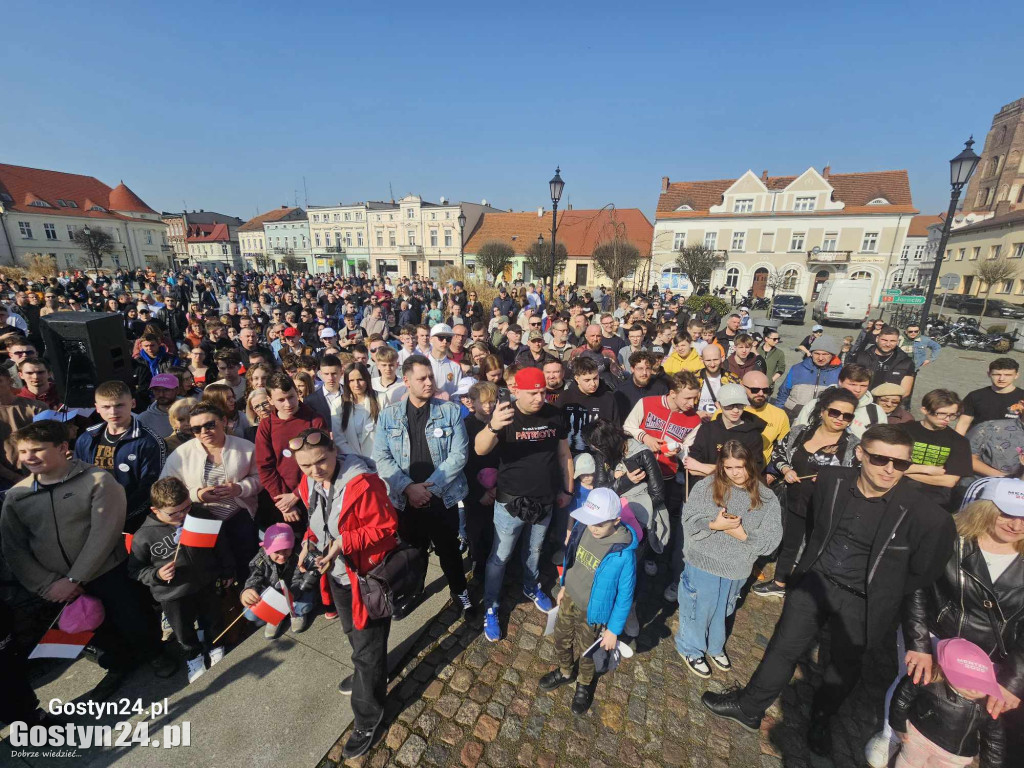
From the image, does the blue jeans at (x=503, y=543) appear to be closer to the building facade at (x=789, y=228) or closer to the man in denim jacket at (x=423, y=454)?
the man in denim jacket at (x=423, y=454)

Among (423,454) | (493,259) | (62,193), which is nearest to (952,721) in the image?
(423,454)

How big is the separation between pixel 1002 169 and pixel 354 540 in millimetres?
90034

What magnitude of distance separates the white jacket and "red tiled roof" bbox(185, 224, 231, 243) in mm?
86319

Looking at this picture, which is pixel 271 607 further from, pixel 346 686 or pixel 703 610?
pixel 703 610

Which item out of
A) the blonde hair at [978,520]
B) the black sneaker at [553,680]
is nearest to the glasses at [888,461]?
the blonde hair at [978,520]

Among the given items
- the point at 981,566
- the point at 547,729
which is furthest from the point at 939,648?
the point at 547,729

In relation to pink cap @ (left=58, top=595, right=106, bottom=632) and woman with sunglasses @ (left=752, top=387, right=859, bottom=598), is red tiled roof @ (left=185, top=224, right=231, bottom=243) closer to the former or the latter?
pink cap @ (left=58, top=595, right=106, bottom=632)

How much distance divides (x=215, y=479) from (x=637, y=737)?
12.1 feet

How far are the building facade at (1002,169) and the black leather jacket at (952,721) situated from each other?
257 feet

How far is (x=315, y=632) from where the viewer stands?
12.1 ft

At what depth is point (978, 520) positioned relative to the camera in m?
2.51

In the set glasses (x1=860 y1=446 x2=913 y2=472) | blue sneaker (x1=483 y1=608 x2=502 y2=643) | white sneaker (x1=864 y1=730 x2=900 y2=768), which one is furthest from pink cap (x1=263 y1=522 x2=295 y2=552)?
white sneaker (x1=864 y1=730 x2=900 y2=768)

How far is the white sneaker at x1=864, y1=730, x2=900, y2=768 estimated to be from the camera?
272cm

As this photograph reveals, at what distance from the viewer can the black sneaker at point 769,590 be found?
426 cm
